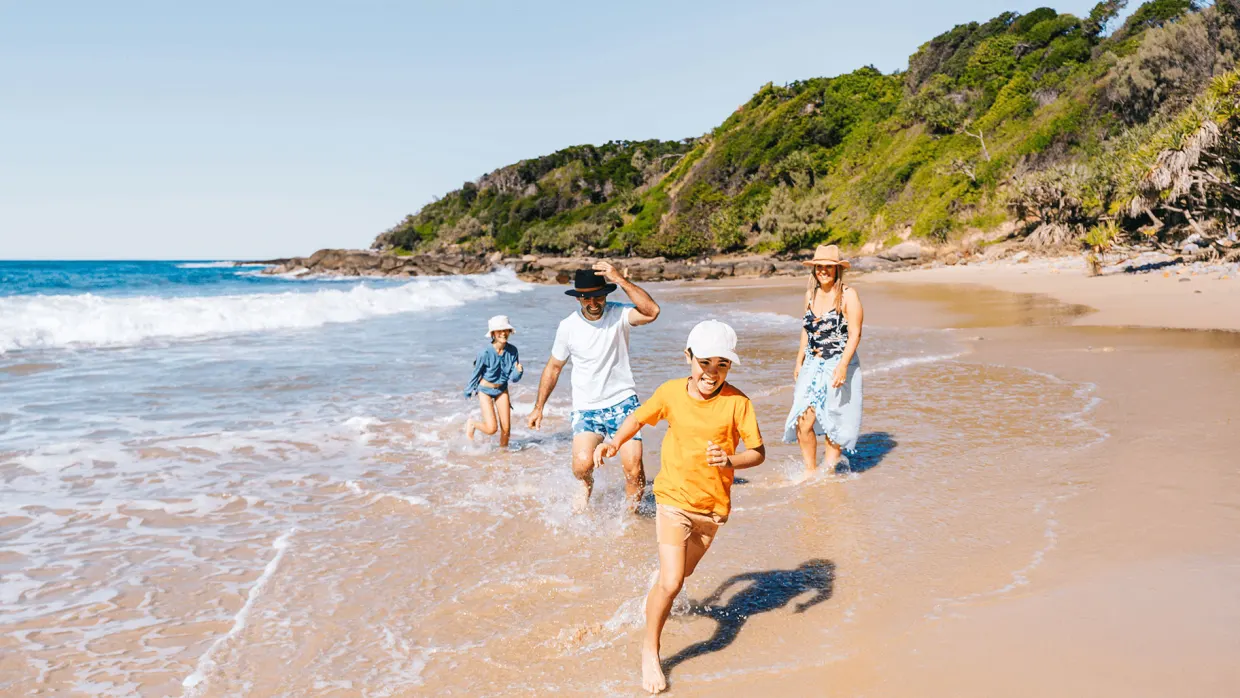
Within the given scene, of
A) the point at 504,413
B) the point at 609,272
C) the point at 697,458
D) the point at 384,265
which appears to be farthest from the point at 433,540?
the point at 384,265

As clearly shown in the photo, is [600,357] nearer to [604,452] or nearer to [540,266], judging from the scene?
[604,452]

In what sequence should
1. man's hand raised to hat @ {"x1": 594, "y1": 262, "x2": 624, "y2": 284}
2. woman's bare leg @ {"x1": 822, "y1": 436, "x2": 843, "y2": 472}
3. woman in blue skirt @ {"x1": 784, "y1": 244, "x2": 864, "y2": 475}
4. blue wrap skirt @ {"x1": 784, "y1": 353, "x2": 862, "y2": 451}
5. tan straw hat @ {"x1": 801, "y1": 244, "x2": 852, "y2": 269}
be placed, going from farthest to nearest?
1. woman's bare leg @ {"x1": 822, "y1": 436, "x2": 843, "y2": 472}
2. blue wrap skirt @ {"x1": 784, "y1": 353, "x2": 862, "y2": 451}
3. woman in blue skirt @ {"x1": 784, "y1": 244, "x2": 864, "y2": 475}
4. tan straw hat @ {"x1": 801, "y1": 244, "x2": 852, "y2": 269}
5. man's hand raised to hat @ {"x1": 594, "y1": 262, "x2": 624, "y2": 284}

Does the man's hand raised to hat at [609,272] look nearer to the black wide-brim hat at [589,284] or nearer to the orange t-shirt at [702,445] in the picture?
the black wide-brim hat at [589,284]

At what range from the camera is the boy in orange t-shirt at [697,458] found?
3445 mm

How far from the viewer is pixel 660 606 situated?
3426 mm

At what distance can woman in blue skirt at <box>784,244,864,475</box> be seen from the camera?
6141 millimetres

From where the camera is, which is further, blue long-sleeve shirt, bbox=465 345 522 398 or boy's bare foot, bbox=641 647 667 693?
blue long-sleeve shirt, bbox=465 345 522 398

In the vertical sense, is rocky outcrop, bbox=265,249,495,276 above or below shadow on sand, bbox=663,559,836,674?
above

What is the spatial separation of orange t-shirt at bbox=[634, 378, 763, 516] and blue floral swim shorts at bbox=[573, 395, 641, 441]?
2.02 meters

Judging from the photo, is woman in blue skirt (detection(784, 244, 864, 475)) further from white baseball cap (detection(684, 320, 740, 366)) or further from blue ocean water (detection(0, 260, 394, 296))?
blue ocean water (detection(0, 260, 394, 296))

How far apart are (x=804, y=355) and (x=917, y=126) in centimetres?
5513

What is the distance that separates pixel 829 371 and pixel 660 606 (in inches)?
133

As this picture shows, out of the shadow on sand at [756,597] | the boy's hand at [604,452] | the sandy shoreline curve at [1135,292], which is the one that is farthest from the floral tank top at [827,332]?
the sandy shoreline curve at [1135,292]

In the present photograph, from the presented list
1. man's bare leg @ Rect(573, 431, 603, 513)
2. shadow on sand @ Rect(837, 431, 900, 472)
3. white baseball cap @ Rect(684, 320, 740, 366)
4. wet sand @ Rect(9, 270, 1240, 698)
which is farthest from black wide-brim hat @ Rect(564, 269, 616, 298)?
shadow on sand @ Rect(837, 431, 900, 472)
